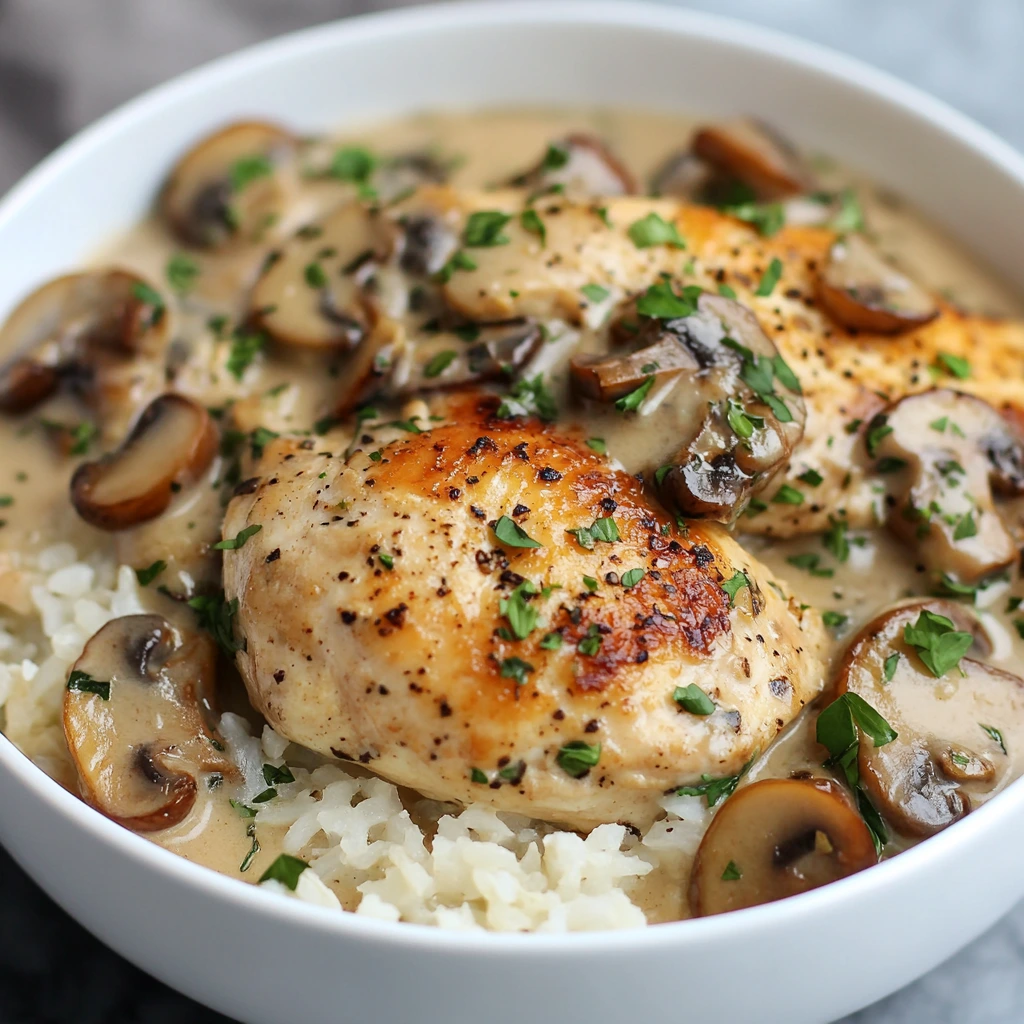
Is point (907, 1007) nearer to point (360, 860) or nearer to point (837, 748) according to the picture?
point (837, 748)

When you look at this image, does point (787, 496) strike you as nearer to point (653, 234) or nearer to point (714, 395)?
point (714, 395)

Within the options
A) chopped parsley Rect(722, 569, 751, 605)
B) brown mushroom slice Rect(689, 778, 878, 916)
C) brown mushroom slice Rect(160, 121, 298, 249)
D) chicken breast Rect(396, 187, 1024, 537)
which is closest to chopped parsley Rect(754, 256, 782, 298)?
chicken breast Rect(396, 187, 1024, 537)

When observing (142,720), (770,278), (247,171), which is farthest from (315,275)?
(142,720)

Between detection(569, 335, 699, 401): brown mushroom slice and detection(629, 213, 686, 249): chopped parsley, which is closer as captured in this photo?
detection(569, 335, 699, 401): brown mushroom slice

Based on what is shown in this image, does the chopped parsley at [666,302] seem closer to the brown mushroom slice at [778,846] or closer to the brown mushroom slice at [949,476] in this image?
the brown mushroom slice at [949,476]

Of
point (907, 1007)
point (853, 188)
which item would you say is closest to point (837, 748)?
point (907, 1007)

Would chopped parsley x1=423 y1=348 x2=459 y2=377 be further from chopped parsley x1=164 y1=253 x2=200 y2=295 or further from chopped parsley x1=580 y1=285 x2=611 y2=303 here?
chopped parsley x1=164 y1=253 x2=200 y2=295

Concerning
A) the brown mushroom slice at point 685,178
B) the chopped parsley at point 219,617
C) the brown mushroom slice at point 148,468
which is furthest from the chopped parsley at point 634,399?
the brown mushroom slice at point 685,178
